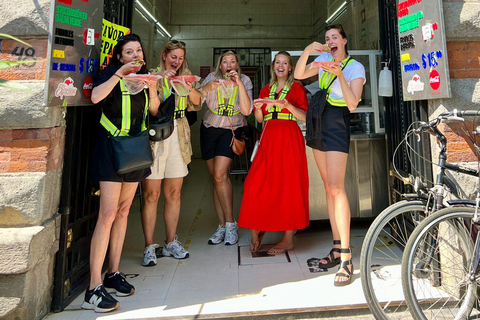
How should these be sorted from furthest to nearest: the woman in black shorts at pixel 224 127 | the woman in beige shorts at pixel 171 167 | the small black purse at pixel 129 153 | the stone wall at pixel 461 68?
the woman in black shorts at pixel 224 127 < the woman in beige shorts at pixel 171 167 < the stone wall at pixel 461 68 < the small black purse at pixel 129 153

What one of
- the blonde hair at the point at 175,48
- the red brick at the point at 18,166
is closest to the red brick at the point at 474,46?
the blonde hair at the point at 175,48

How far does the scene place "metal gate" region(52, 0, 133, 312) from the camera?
7.70 ft

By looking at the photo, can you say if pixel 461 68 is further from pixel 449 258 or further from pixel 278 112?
pixel 278 112

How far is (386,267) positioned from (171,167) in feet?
6.70

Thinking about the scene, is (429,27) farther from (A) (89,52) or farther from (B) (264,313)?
(A) (89,52)

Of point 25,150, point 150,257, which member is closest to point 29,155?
point 25,150

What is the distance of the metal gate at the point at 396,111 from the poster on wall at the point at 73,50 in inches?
97.0

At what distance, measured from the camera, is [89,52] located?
2383 mm

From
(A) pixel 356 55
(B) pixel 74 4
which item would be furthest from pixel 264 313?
(A) pixel 356 55

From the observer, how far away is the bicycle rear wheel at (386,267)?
6.14 ft

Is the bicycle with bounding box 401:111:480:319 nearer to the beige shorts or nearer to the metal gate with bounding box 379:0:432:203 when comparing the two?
the metal gate with bounding box 379:0:432:203

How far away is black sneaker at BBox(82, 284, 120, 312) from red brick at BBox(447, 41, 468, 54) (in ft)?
9.60

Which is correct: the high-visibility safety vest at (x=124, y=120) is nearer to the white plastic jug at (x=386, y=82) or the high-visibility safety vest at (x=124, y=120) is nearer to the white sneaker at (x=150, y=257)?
the white sneaker at (x=150, y=257)

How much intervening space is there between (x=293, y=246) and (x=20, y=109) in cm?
254
